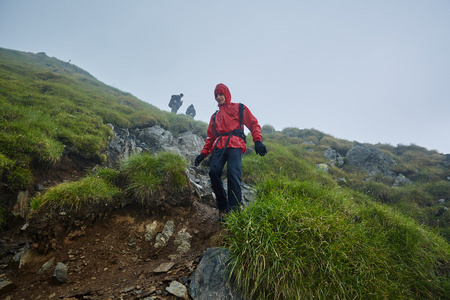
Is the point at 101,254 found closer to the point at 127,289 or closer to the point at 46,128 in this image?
the point at 127,289

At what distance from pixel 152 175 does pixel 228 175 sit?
237cm

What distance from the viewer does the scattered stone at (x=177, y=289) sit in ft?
8.88

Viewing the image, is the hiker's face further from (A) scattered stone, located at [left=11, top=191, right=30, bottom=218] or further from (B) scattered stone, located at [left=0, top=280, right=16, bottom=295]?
(A) scattered stone, located at [left=11, top=191, right=30, bottom=218]

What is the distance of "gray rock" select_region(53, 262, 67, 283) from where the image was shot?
3080 millimetres

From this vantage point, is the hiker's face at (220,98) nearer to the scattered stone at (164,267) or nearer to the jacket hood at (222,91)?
the jacket hood at (222,91)

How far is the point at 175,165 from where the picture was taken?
218 inches

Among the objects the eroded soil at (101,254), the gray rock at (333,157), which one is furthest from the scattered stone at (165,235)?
the gray rock at (333,157)

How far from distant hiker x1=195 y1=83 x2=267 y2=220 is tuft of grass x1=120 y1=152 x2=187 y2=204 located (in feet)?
2.97

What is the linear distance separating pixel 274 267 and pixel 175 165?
3.85 m

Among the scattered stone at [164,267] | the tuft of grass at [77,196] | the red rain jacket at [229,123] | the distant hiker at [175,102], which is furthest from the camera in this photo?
the distant hiker at [175,102]

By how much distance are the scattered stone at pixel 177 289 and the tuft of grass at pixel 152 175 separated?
2508 mm

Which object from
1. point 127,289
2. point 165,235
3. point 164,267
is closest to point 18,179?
point 165,235

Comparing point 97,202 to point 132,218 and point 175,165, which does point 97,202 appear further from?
point 175,165

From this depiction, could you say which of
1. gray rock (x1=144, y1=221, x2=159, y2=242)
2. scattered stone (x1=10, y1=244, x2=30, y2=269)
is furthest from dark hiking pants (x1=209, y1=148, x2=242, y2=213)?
scattered stone (x1=10, y1=244, x2=30, y2=269)
